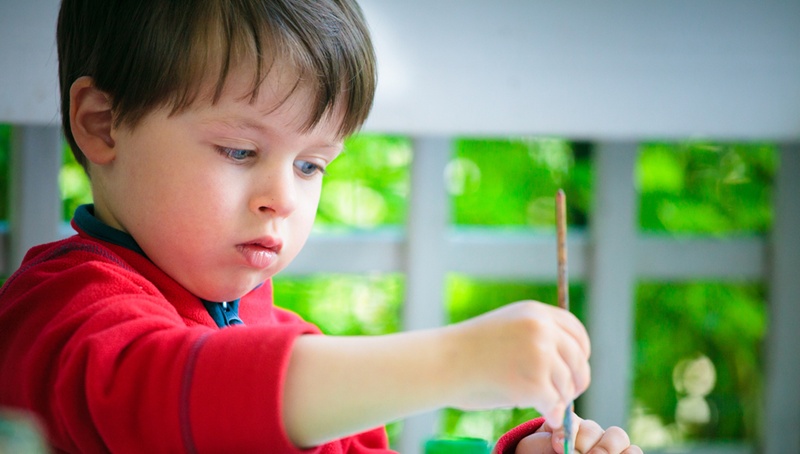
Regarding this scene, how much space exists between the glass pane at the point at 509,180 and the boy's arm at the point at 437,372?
3.63 ft

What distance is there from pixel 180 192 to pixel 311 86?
0.14 m

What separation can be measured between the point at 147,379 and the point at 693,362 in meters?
1.42

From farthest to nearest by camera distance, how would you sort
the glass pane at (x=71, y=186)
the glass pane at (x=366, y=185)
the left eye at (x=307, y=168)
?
the glass pane at (x=366, y=185) < the glass pane at (x=71, y=186) < the left eye at (x=307, y=168)

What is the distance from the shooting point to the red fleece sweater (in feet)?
1.84

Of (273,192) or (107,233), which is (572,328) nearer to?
(273,192)

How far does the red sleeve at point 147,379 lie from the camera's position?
1.84 ft

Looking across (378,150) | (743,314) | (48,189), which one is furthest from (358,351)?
(743,314)

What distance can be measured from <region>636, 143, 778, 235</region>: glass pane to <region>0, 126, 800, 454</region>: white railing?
190mm

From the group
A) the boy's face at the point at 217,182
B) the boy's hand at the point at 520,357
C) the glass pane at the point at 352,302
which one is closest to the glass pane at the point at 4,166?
the glass pane at the point at 352,302

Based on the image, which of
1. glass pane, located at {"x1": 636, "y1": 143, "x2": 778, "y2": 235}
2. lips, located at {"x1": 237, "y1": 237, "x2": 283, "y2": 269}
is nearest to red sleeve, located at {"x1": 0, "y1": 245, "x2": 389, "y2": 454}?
lips, located at {"x1": 237, "y1": 237, "x2": 283, "y2": 269}

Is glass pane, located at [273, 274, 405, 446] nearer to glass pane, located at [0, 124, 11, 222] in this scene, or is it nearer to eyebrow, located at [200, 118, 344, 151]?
glass pane, located at [0, 124, 11, 222]

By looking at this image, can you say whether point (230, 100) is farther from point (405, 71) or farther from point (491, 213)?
point (491, 213)

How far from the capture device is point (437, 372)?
Result: 1.86 ft

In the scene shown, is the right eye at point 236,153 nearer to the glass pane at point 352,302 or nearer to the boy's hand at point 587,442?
the boy's hand at point 587,442
